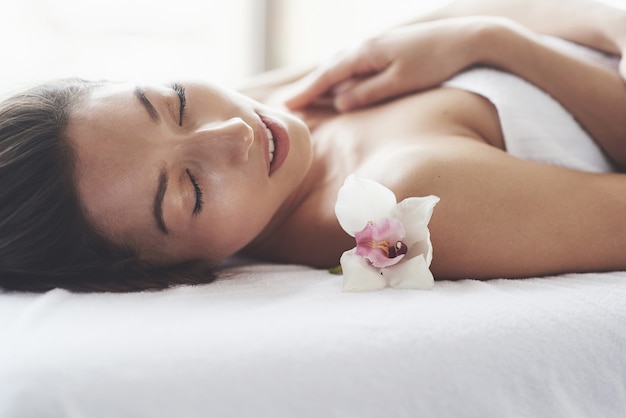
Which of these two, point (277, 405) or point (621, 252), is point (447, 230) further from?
point (277, 405)

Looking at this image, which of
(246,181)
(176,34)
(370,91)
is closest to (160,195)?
(246,181)

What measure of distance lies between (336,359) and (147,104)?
57cm

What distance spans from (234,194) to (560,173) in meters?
0.55

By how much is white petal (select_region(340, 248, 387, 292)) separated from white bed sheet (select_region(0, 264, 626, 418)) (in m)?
0.05

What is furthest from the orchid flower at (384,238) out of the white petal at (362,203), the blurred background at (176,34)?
the blurred background at (176,34)

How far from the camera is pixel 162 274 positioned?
1094mm

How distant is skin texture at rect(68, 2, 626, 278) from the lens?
3.26 ft

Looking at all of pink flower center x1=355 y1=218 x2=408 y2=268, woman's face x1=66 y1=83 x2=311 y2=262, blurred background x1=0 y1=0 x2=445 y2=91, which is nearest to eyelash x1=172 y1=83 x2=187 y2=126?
woman's face x1=66 y1=83 x2=311 y2=262

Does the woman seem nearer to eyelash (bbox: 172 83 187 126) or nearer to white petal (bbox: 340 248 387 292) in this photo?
eyelash (bbox: 172 83 187 126)

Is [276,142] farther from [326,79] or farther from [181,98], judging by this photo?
[326,79]

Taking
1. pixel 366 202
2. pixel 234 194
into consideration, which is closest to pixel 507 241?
pixel 366 202

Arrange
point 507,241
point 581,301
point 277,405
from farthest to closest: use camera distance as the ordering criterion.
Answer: point 507,241 < point 581,301 < point 277,405

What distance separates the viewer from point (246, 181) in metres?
1.09

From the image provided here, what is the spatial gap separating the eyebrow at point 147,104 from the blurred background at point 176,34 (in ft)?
4.76
